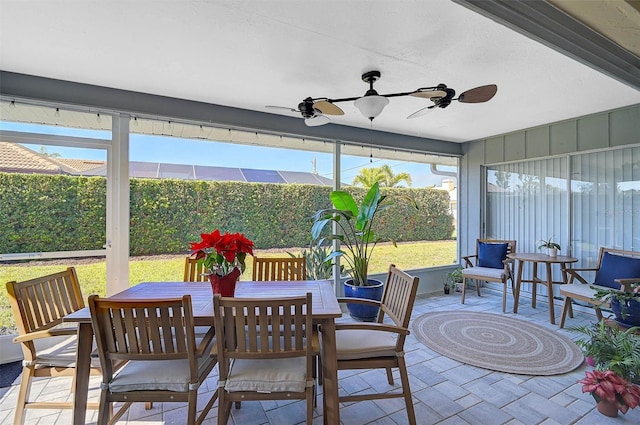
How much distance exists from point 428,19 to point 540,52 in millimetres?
1044

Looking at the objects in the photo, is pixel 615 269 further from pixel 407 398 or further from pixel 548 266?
pixel 407 398

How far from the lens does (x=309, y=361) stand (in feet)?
5.33

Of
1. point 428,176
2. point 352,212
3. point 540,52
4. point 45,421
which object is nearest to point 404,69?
point 540,52

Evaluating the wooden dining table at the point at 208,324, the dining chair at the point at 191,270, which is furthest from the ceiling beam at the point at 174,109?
the wooden dining table at the point at 208,324

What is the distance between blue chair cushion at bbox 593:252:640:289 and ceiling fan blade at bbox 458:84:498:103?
2651 millimetres

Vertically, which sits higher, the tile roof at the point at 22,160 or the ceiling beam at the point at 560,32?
the ceiling beam at the point at 560,32

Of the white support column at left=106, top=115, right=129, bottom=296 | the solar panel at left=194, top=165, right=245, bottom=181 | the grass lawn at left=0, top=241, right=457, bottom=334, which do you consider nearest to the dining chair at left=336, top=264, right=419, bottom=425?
the grass lawn at left=0, top=241, right=457, bottom=334

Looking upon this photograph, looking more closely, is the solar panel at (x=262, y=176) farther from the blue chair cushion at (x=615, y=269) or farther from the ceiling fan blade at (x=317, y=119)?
the blue chair cushion at (x=615, y=269)

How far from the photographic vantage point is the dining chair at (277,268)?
2.81 metres

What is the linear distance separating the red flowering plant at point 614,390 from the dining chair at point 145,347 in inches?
99.2

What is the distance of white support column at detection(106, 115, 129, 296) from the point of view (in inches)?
122

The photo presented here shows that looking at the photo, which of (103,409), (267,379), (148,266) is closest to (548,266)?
(267,379)

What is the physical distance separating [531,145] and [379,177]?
7.47 feet

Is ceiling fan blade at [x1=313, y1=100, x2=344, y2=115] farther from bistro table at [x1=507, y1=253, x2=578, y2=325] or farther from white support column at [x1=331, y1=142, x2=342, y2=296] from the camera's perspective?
bistro table at [x1=507, y1=253, x2=578, y2=325]
